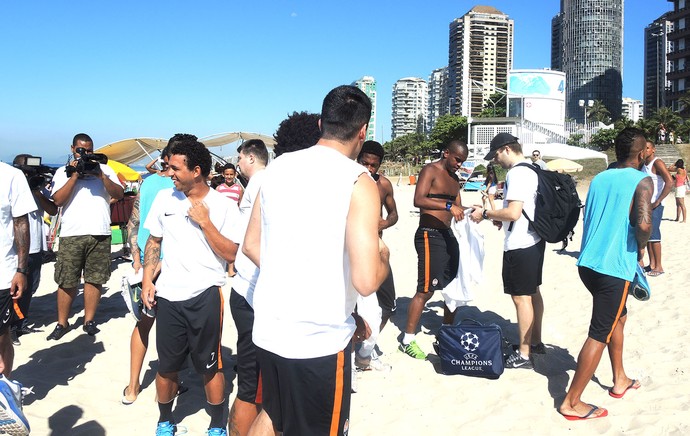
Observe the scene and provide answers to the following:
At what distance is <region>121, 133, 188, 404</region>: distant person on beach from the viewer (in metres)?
3.77

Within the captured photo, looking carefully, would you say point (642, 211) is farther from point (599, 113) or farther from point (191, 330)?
point (599, 113)

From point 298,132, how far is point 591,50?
150 meters

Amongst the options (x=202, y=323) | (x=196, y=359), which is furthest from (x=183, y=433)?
(x=202, y=323)

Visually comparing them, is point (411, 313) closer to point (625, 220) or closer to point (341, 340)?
point (625, 220)

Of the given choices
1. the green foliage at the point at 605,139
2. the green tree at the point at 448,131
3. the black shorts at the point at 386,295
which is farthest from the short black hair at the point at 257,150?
the green tree at the point at 448,131

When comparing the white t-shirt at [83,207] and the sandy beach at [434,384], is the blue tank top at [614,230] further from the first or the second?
the white t-shirt at [83,207]

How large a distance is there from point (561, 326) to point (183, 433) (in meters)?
3.88

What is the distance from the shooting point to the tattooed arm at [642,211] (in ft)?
11.2

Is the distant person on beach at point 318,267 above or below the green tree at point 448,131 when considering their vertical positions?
below

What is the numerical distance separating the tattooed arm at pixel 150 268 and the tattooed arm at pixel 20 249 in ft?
2.43

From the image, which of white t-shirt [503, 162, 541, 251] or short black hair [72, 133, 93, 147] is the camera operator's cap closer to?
white t-shirt [503, 162, 541, 251]

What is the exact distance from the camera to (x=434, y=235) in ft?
16.2

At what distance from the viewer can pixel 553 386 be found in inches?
163

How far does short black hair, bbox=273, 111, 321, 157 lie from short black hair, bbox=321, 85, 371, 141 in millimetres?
819
